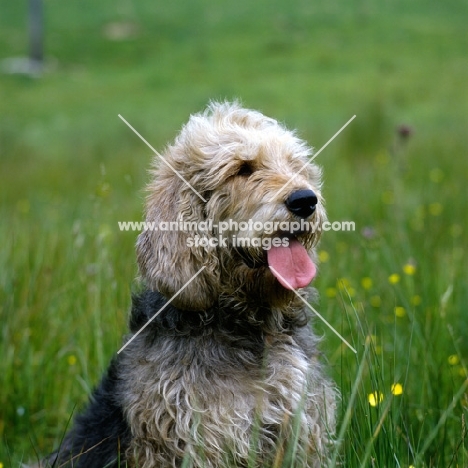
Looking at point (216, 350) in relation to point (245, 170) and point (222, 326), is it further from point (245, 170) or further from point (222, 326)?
point (245, 170)

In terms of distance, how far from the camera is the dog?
146 inches

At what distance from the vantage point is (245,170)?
4004 millimetres

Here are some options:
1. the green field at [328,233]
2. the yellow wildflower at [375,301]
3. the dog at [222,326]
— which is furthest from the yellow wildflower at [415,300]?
the dog at [222,326]

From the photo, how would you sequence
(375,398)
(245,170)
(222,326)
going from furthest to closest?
(245,170) < (222,326) < (375,398)

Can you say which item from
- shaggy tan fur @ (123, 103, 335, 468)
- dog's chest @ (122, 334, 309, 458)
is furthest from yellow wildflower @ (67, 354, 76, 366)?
dog's chest @ (122, 334, 309, 458)

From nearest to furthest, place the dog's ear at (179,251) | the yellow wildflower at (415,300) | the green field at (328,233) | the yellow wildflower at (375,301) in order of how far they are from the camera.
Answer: the dog's ear at (179,251) < the green field at (328,233) < the yellow wildflower at (415,300) < the yellow wildflower at (375,301)

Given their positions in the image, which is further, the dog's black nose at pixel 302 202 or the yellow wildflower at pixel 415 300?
the yellow wildflower at pixel 415 300

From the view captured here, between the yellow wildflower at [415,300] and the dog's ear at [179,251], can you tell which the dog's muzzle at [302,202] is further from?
the yellow wildflower at [415,300]

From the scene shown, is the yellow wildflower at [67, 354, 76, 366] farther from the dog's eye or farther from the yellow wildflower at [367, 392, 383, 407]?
the yellow wildflower at [367, 392, 383, 407]

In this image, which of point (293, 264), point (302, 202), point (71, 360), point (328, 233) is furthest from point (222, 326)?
point (328, 233)

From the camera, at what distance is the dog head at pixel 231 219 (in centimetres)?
375

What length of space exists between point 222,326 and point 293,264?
46cm

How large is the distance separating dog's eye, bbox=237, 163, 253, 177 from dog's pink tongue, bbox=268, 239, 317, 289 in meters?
0.44

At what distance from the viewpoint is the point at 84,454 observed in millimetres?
4039
